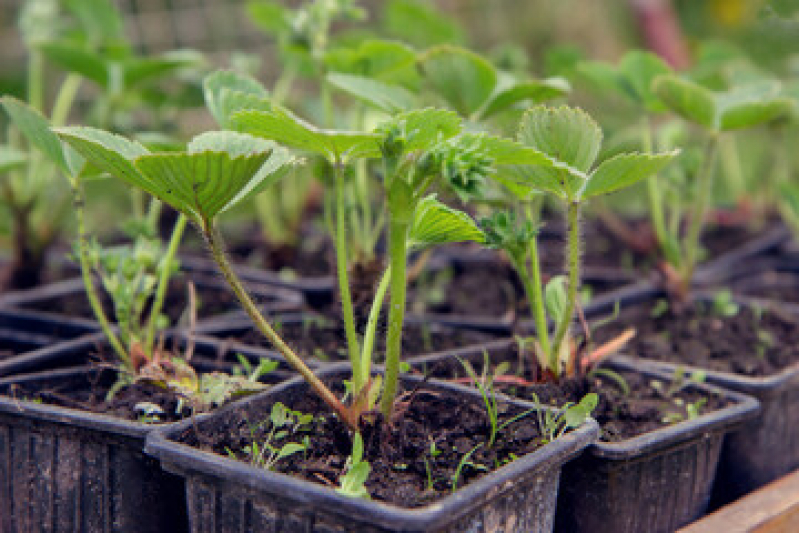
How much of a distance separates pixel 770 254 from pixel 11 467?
5.94ft

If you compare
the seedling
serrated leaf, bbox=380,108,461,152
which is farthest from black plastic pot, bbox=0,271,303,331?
serrated leaf, bbox=380,108,461,152

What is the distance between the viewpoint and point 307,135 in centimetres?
82

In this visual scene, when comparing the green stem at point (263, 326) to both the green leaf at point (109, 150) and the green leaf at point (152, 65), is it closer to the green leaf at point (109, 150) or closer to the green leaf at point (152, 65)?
the green leaf at point (109, 150)

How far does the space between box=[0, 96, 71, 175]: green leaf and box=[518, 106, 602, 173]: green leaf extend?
0.54 m

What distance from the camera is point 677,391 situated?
1195 millimetres

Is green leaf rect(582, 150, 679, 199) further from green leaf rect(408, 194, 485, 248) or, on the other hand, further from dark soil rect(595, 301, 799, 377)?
dark soil rect(595, 301, 799, 377)

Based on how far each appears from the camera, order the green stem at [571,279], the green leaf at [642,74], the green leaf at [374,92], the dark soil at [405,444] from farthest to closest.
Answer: the green leaf at [642,74], the green leaf at [374,92], the green stem at [571,279], the dark soil at [405,444]

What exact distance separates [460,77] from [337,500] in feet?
2.35

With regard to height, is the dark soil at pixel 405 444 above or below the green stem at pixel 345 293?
below

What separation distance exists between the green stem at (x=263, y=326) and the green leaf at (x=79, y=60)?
2.44 ft

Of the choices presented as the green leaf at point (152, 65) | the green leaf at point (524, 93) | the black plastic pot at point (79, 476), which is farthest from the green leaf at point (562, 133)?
the green leaf at point (152, 65)

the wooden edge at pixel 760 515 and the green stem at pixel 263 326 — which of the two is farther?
the wooden edge at pixel 760 515

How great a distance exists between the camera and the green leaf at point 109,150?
796 mm

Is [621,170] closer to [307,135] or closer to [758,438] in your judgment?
[307,135]
